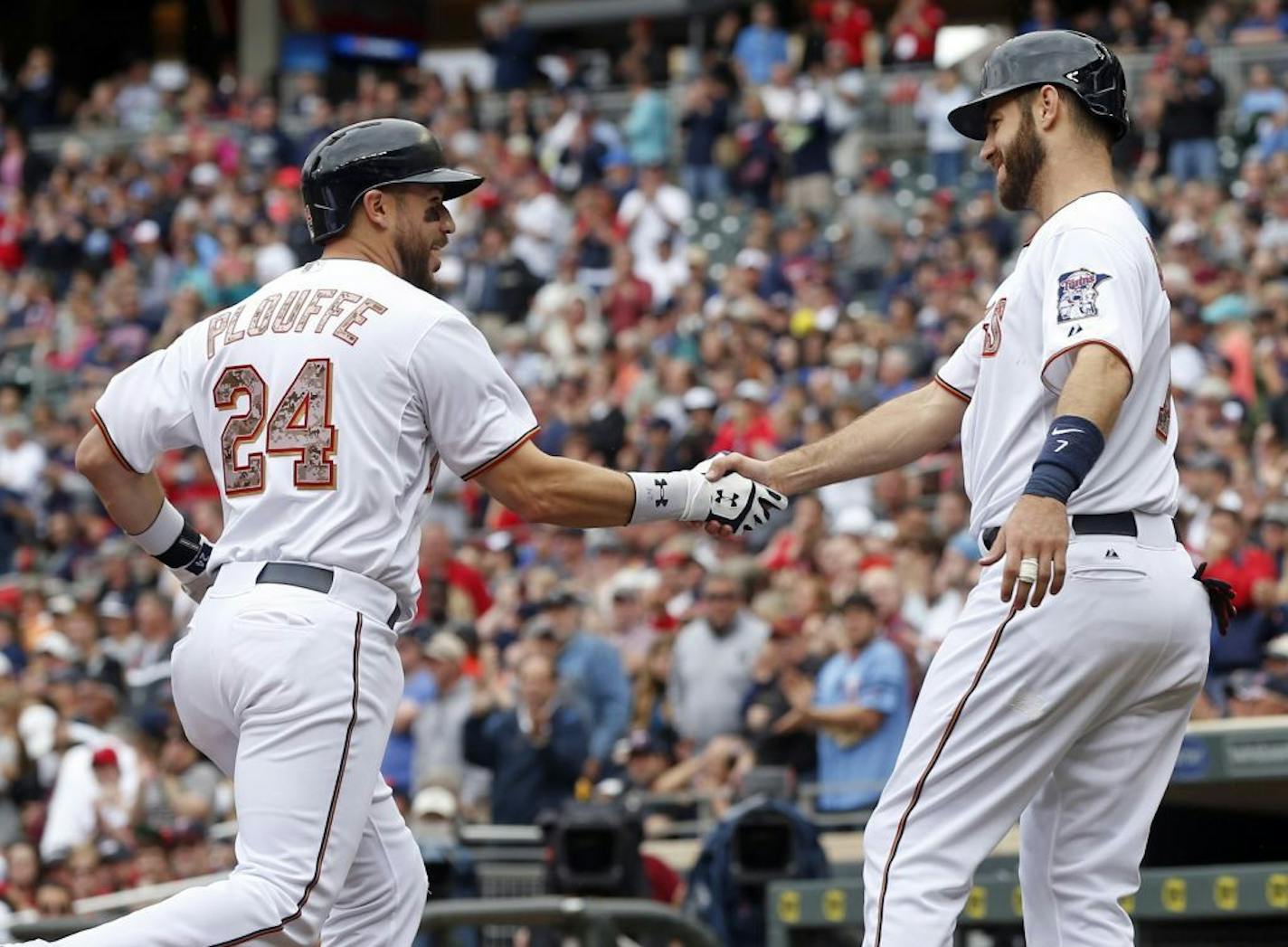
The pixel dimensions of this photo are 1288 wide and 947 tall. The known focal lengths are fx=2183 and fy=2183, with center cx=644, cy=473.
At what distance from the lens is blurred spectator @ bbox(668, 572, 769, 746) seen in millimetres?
11031

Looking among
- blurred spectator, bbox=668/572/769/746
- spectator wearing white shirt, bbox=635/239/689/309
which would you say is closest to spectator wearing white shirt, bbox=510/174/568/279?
spectator wearing white shirt, bbox=635/239/689/309

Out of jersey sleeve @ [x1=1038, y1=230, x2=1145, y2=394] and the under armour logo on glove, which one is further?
the under armour logo on glove

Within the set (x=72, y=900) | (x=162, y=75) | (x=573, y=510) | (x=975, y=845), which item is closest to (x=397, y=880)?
(x=573, y=510)

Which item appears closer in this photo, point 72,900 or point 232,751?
point 232,751

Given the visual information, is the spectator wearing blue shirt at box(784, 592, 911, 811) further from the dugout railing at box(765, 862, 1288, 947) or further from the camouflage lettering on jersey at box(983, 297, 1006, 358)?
the camouflage lettering on jersey at box(983, 297, 1006, 358)

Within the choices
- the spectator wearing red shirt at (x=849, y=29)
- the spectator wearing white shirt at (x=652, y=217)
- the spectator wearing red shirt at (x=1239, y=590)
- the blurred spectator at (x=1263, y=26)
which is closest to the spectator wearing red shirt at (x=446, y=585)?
the spectator wearing red shirt at (x=1239, y=590)

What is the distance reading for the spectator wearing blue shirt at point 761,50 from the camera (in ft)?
71.9

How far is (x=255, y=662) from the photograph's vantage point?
462 cm

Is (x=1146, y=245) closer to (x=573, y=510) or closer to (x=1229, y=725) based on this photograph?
(x=573, y=510)

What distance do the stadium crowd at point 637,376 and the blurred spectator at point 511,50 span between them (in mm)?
48

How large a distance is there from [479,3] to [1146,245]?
28402mm

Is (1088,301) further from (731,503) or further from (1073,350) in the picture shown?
(731,503)

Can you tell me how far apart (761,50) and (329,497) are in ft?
58.6

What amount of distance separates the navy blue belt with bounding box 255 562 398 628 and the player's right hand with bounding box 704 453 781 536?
3.19ft
